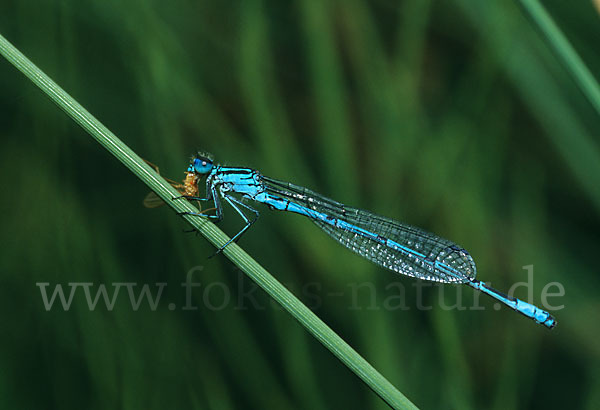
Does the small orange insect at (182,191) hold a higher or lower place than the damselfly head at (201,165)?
lower

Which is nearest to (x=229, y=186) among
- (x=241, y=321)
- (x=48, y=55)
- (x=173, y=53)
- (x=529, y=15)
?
(x=241, y=321)

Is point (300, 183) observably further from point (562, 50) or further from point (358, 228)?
point (562, 50)

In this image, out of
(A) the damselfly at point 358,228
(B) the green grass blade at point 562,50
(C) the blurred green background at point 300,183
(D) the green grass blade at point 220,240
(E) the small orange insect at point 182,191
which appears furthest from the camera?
(A) the damselfly at point 358,228

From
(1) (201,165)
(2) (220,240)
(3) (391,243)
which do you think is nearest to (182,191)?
(1) (201,165)

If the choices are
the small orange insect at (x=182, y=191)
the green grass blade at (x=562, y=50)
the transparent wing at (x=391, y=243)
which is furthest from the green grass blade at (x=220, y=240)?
the green grass blade at (x=562, y=50)

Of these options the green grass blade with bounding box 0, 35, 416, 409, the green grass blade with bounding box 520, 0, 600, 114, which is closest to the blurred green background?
the green grass blade with bounding box 0, 35, 416, 409

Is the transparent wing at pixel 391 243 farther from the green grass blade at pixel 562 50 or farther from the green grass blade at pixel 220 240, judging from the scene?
the green grass blade at pixel 562 50

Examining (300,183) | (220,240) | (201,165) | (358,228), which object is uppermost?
(300,183)

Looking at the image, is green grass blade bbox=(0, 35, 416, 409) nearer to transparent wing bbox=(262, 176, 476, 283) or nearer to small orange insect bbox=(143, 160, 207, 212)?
small orange insect bbox=(143, 160, 207, 212)
